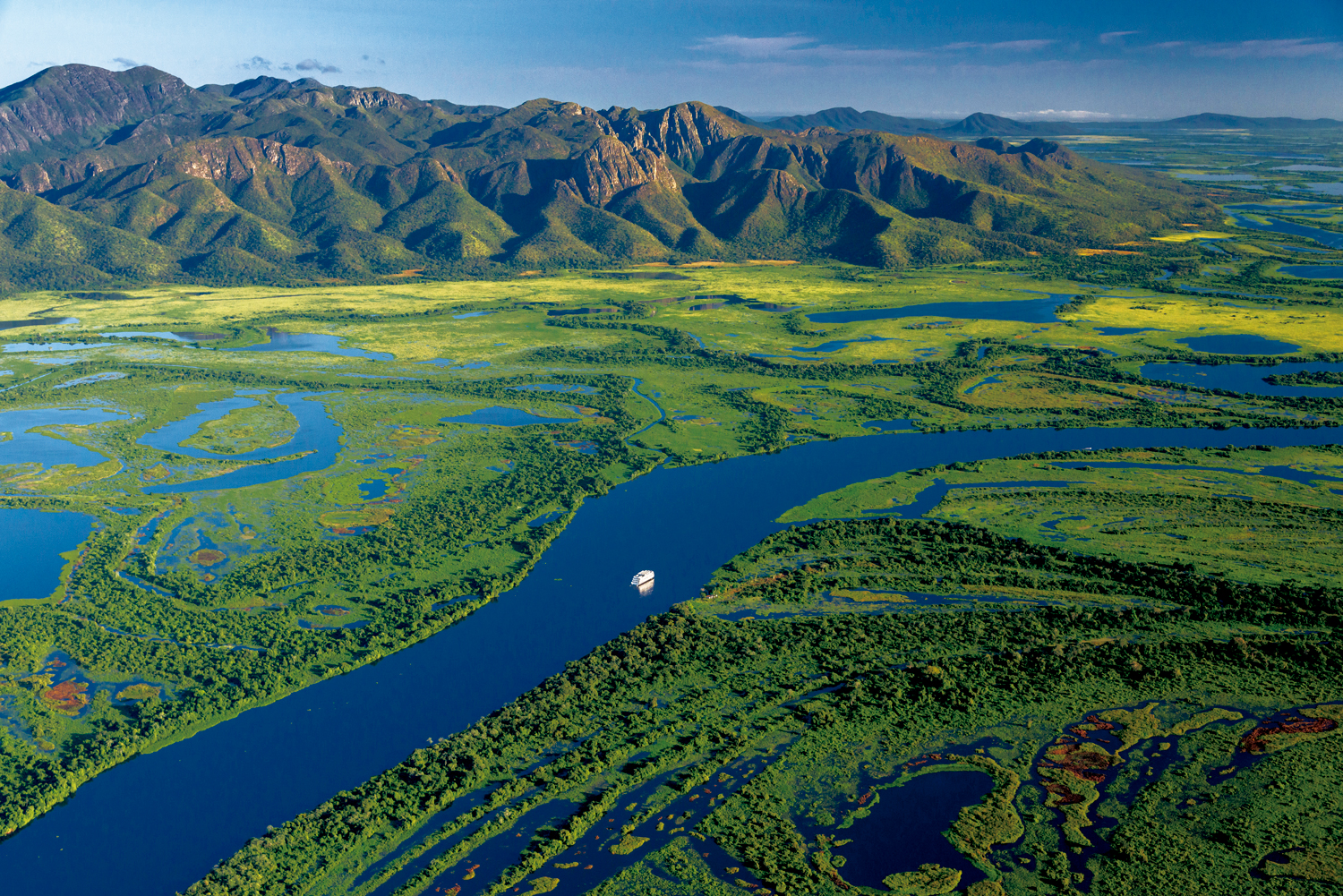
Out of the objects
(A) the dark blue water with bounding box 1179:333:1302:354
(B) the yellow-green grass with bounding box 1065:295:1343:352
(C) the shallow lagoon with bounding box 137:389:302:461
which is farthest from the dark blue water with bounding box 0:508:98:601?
(A) the dark blue water with bounding box 1179:333:1302:354

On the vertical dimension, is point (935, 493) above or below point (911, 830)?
above

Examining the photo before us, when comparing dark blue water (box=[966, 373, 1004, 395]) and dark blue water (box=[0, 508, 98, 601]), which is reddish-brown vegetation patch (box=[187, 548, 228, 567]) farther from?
dark blue water (box=[966, 373, 1004, 395])

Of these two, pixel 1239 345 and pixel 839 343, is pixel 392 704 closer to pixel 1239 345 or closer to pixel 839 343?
pixel 839 343

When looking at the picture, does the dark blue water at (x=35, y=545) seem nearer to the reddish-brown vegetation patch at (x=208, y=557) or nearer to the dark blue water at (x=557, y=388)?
the reddish-brown vegetation patch at (x=208, y=557)

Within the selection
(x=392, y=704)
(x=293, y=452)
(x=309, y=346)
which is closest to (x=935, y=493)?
(x=392, y=704)

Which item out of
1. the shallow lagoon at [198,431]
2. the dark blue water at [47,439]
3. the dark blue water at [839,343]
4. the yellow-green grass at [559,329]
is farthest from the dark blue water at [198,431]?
the dark blue water at [839,343]

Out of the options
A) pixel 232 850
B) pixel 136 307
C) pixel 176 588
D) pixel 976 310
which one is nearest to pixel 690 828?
pixel 232 850
